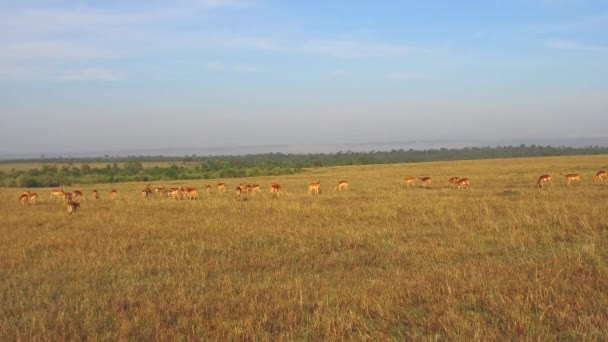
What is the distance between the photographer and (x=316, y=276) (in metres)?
8.09

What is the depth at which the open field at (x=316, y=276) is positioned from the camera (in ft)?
18.3

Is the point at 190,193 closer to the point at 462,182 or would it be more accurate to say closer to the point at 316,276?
the point at 462,182

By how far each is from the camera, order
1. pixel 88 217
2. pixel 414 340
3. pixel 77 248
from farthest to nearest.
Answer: pixel 88 217, pixel 77 248, pixel 414 340

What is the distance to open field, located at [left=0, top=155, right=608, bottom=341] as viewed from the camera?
558cm

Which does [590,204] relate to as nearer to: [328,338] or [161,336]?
[328,338]

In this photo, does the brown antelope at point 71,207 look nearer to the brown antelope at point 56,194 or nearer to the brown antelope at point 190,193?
the brown antelope at point 190,193

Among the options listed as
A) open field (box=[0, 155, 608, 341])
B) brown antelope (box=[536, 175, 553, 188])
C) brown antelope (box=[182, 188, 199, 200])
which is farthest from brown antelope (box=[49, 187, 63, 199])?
brown antelope (box=[536, 175, 553, 188])

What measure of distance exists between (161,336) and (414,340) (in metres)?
2.61

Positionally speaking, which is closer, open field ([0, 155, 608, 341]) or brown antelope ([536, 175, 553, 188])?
open field ([0, 155, 608, 341])

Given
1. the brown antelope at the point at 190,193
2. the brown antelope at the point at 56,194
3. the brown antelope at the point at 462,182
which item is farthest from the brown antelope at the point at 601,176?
the brown antelope at the point at 56,194

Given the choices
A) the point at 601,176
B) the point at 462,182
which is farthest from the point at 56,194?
the point at 601,176

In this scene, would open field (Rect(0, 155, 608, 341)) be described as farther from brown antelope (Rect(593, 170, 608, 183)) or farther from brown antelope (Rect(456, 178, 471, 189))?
brown antelope (Rect(593, 170, 608, 183))

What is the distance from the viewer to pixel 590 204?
15422mm

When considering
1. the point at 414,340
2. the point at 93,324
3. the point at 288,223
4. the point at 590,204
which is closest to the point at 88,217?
the point at 288,223
